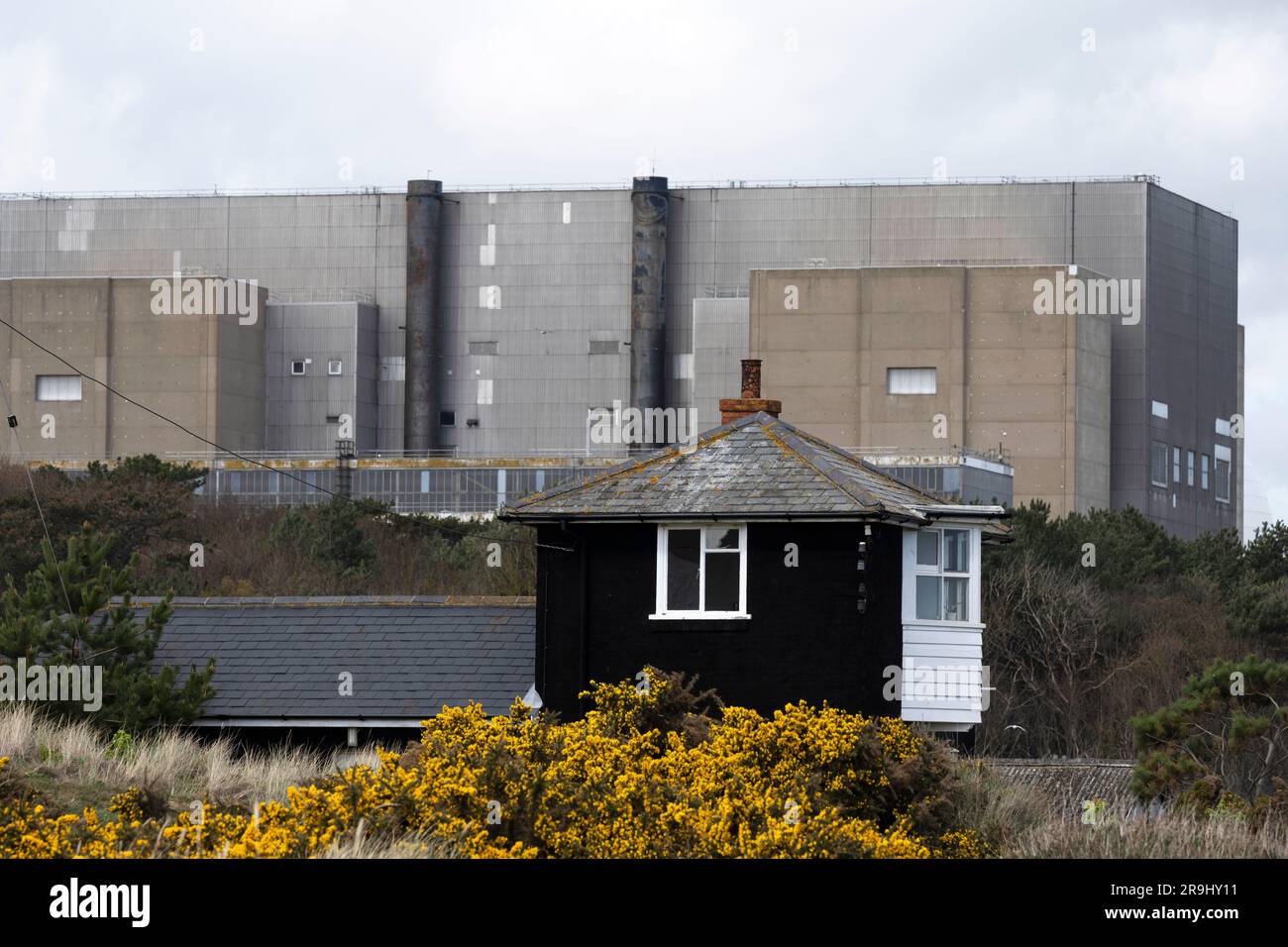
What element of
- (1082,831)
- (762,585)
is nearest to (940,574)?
(762,585)

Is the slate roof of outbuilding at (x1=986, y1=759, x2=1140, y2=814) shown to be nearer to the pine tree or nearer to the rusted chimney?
the rusted chimney

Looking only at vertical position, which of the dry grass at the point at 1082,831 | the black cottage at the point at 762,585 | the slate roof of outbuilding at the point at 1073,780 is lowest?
the slate roof of outbuilding at the point at 1073,780

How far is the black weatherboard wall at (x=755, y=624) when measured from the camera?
28.4 m

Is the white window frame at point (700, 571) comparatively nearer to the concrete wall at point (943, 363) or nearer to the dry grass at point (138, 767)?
the dry grass at point (138, 767)

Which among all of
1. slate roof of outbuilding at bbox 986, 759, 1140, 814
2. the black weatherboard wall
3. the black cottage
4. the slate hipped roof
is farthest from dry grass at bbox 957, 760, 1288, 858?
the slate hipped roof

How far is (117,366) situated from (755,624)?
85.7 meters

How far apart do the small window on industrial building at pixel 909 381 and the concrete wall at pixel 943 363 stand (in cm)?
Answer: 34

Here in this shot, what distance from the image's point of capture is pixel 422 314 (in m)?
114

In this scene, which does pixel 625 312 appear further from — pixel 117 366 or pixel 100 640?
pixel 100 640

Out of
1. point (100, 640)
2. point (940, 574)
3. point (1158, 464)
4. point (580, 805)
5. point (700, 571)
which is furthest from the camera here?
point (1158, 464)

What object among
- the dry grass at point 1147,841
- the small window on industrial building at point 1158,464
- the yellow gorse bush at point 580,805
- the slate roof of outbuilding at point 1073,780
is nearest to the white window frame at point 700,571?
the slate roof of outbuilding at point 1073,780

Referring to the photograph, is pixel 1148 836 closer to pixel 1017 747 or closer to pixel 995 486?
pixel 1017 747

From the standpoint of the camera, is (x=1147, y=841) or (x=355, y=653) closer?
(x=1147, y=841)
